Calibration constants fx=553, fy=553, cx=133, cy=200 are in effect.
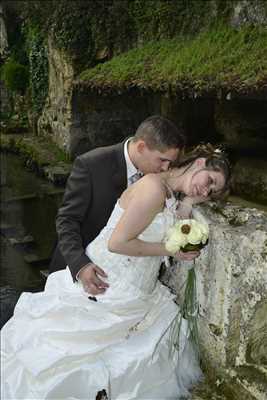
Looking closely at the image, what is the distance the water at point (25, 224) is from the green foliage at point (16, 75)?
2.89 meters

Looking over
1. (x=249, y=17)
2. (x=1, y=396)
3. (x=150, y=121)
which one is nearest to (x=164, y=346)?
(x=1, y=396)

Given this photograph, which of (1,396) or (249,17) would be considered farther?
(249,17)

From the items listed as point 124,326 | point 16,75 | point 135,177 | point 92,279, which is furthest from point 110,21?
point 124,326

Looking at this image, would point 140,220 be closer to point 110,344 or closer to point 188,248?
point 188,248

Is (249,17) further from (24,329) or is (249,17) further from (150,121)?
(24,329)

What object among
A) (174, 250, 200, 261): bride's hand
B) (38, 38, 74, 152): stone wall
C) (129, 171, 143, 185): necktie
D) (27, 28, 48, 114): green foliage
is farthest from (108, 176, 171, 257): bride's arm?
(27, 28, 48, 114): green foliage

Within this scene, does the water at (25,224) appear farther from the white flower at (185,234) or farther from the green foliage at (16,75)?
the white flower at (185,234)

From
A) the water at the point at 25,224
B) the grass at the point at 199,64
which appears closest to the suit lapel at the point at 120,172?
the grass at the point at 199,64

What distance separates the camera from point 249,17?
6613mm

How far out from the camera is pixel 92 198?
278 cm

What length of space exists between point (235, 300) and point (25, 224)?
20.3ft

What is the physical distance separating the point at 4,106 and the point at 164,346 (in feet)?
44.0

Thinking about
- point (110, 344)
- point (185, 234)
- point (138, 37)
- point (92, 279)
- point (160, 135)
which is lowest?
point (110, 344)

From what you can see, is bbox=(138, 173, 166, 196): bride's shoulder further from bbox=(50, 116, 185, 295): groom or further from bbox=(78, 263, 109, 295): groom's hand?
bbox=(78, 263, 109, 295): groom's hand
